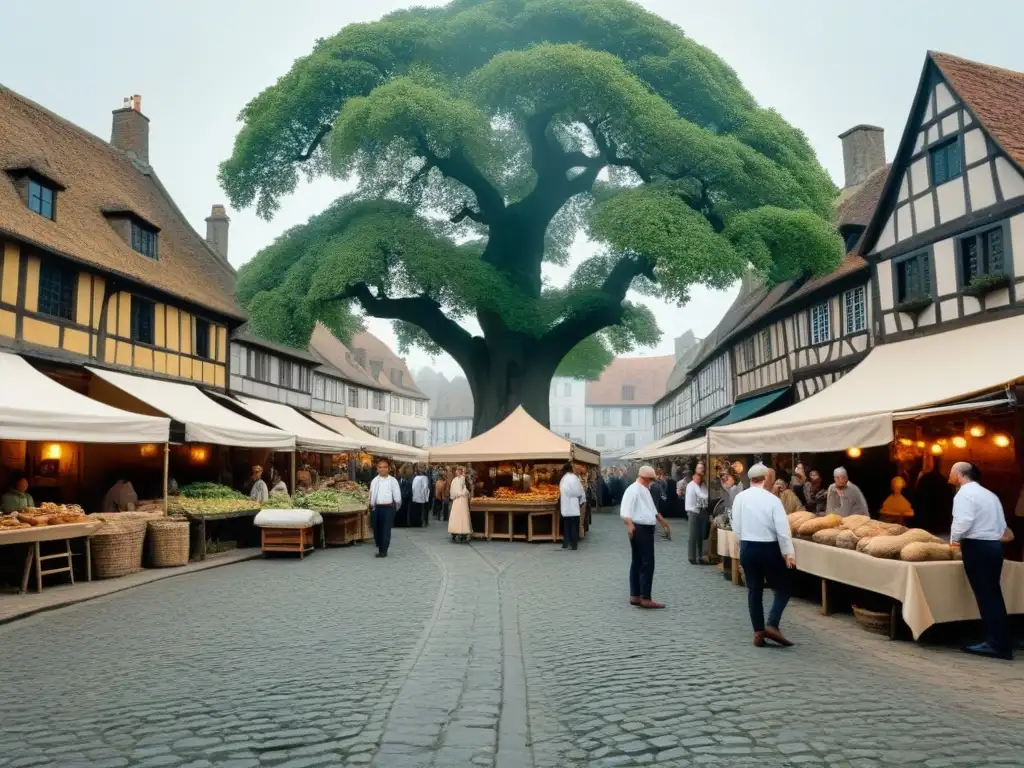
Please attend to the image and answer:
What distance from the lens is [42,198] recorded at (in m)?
18.0

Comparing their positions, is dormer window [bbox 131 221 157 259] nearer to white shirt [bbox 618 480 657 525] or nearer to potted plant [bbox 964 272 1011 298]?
white shirt [bbox 618 480 657 525]

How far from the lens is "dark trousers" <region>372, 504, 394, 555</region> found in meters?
15.8

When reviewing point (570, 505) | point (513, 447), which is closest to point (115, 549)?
point (570, 505)

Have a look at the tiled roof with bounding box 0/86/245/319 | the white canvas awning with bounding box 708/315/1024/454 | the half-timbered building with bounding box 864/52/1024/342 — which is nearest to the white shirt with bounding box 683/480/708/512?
the white canvas awning with bounding box 708/315/1024/454

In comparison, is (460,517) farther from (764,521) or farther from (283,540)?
(764,521)

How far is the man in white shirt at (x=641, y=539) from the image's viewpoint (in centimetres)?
996

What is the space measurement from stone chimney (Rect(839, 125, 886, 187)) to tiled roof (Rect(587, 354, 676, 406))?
149ft

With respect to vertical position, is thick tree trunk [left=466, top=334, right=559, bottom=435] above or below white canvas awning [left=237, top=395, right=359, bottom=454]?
above

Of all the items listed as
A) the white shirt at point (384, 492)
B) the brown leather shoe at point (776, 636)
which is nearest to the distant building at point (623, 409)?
the white shirt at point (384, 492)

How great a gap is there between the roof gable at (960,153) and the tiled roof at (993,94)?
2 cm

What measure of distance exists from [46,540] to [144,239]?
12.1 meters

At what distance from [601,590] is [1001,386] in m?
5.38

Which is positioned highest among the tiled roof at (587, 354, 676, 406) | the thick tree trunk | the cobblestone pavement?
the tiled roof at (587, 354, 676, 406)

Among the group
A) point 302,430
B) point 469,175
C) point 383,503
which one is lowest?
point 383,503
